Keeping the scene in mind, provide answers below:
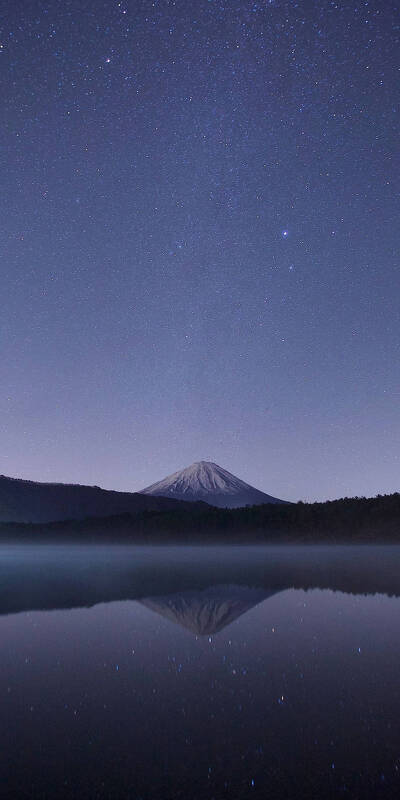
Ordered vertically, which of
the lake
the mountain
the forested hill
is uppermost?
the forested hill

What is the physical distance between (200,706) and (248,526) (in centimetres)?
13806

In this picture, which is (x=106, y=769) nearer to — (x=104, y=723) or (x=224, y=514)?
(x=104, y=723)

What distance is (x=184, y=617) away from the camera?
58.9 feet

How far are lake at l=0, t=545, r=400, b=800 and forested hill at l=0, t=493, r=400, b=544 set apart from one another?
9794 centimetres

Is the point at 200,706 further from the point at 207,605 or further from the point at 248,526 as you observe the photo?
the point at 248,526

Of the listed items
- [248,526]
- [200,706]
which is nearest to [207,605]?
[200,706]

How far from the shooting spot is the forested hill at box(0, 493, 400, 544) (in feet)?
376

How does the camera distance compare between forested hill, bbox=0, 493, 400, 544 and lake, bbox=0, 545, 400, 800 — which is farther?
forested hill, bbox=0, 493, 400, 544

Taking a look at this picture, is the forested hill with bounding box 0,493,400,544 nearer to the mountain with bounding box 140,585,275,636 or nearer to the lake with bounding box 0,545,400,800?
the mountain with bounding box 140,585,275,636

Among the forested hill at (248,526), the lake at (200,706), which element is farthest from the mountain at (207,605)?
the forested hill at (248,526)

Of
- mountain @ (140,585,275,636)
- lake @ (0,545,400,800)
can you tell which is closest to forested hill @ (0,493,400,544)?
mountain @ (140,585,275,636)

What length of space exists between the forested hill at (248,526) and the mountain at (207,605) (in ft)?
289

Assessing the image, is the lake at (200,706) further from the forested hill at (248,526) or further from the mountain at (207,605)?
the forested hill at (248,526)

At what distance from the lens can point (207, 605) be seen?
20703 mm
